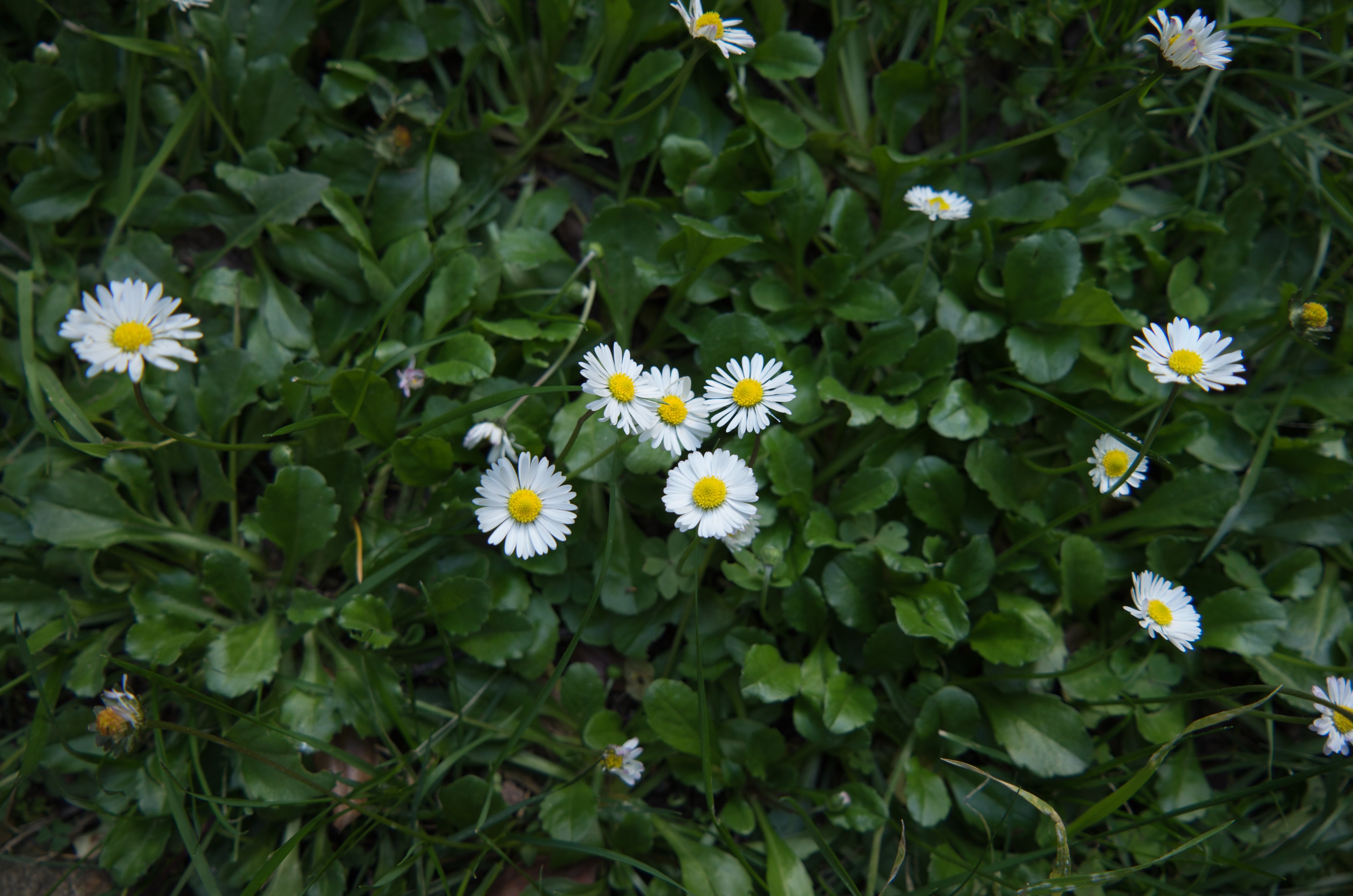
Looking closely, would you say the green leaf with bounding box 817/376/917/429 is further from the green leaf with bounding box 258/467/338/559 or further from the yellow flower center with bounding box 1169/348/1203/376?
the green leaf with bounding box 258/467/338/559

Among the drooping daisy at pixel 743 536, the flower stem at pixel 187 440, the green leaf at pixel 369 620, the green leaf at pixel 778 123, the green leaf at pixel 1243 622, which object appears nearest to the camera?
the flower stem at pixel 187 440

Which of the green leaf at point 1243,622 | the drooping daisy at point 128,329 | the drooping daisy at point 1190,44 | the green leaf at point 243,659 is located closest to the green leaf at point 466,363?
the drooping daisy at point 128,329

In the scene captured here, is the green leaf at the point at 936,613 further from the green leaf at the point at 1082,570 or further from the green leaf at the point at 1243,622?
the green leaf at the point at 1243,622

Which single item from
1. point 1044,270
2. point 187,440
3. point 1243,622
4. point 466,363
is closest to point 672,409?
point 466,363

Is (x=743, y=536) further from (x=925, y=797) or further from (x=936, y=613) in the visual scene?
(x=925, y=797)

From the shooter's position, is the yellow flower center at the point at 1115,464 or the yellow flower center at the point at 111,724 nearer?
the yellow flower center at the point at 111,724

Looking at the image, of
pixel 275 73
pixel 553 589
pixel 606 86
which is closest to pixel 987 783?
pixel 553 589
